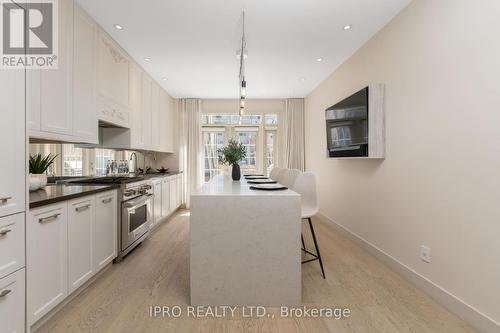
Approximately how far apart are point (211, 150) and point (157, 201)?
2.45m

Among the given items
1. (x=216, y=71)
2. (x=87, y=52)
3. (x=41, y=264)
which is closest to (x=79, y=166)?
(x=87, y=52)

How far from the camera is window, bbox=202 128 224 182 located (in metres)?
6.23

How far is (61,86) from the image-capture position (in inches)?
86.9

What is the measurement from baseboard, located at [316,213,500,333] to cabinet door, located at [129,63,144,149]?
11.6 ft

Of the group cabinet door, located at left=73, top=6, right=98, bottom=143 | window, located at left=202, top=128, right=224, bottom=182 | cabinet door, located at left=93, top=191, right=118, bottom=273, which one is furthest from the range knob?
window, located at left=202, top=128, right=224, bottom=182

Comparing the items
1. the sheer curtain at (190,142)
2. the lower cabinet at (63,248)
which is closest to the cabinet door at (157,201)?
the lower cabinet at (63,248)

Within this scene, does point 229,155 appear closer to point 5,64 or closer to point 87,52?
point 87,52

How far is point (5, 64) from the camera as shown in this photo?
1.33m

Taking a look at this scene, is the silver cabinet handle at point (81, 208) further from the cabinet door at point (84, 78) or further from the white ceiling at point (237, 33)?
the white ceiling at point (237, 33)

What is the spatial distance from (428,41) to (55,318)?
144 inches

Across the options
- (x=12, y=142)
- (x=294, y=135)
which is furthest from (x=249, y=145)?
(x=12, y=142)

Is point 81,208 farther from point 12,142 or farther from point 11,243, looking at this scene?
point 12,142

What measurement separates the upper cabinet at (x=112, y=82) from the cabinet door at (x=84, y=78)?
126mm

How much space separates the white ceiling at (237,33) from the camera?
2457 millimetres
